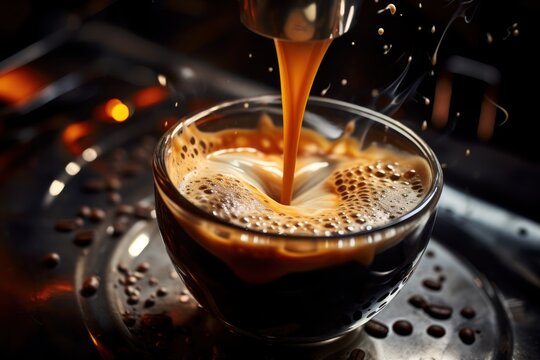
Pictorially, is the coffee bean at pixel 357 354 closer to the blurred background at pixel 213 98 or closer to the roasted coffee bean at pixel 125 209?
the blurred background at pixel 213 98

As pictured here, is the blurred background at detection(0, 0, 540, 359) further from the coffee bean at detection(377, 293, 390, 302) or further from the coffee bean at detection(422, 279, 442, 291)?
the coffee bean at detection(377, 293, 390, 302)

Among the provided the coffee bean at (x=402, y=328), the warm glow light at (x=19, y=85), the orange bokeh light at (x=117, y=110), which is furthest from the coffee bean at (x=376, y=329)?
the warm glow light at (x=19, y=85)

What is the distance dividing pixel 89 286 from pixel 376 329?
380 millimetres

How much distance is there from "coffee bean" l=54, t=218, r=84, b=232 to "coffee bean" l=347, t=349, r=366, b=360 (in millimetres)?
453

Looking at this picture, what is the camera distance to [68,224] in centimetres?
104

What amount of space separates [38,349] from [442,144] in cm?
76

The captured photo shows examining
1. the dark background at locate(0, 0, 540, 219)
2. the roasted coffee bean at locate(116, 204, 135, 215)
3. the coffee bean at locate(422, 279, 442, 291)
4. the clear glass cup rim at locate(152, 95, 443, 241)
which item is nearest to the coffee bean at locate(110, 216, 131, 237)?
the roasted coffee bean at locate(116, 204, 135, 215)

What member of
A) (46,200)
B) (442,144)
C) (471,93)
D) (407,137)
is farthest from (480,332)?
(471,93)

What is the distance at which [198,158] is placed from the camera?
95 centimetres

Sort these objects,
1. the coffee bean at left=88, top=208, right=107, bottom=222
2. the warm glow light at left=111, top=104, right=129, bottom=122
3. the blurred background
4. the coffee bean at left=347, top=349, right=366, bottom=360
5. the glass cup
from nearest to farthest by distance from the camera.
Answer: the glass cup → the coffee bean at left=347, top=349, right=366, bottom=360 → the blurred background → the coffee bean at left=88, top=208, right=107, bottom=222 → the warm glow light at left=111, top=104, right=129, bottom=122

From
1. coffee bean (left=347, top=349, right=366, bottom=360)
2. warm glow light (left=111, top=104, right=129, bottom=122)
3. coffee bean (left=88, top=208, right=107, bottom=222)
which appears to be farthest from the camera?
A: warm glow light (left=111, top=104, right=129, bottom=122)

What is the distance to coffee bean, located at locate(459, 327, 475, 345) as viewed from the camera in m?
0.89

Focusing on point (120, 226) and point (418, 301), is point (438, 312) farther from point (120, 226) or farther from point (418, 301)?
point (120, 226)

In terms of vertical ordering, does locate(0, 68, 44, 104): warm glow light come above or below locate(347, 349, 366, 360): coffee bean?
above
